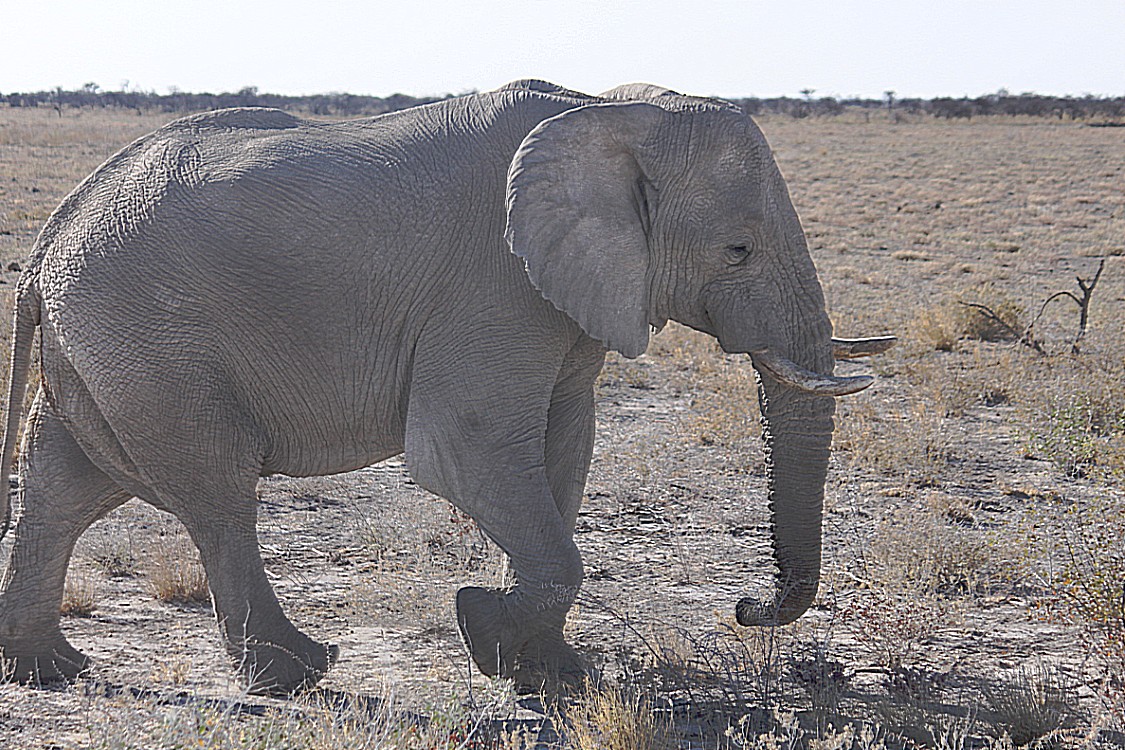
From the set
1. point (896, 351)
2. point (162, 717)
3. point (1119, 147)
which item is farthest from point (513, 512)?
A: point (1119, 147)

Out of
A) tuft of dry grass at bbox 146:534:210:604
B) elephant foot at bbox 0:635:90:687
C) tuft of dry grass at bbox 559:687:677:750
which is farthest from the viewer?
tuft of dry grass at bbox 146:534:210:604

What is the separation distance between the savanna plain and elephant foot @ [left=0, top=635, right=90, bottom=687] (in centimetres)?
14

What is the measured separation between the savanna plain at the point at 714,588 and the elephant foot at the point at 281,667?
7 cm

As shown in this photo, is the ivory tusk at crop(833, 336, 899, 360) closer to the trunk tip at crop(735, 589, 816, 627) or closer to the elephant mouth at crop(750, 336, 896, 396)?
the elephant mouth at crop(750, 336, 896, 396)

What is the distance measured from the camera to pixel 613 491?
298 inches

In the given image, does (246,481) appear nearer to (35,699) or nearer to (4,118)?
(35,699)

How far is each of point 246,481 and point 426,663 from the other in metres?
1.09

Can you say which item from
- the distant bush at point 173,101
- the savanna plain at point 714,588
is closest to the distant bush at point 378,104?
the distant bush at point 173,101

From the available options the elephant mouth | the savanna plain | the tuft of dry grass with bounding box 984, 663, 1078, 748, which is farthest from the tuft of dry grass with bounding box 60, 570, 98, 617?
the tuft of dry grass with bounding box 984, 663, 1078, 748

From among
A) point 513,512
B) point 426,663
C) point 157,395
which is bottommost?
point 426,663

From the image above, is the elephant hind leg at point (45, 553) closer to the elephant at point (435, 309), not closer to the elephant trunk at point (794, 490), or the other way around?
the elephant at point (435, 309)

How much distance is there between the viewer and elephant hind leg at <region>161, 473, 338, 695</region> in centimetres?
462

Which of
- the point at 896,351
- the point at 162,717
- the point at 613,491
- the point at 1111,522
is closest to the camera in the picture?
the point at 162,717

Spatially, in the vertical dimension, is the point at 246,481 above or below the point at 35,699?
above
